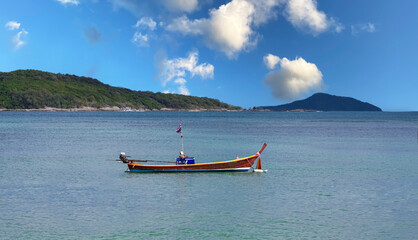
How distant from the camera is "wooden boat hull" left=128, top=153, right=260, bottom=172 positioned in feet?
148

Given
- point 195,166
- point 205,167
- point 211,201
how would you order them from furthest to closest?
1. point 205,167
2. point 195,166
3. point 211,201

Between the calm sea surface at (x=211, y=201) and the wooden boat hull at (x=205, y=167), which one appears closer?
the calm sea surface at (x=211, y=201)

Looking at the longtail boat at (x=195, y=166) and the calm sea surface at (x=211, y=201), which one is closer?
the calm sea surface at (x=211, y=201)

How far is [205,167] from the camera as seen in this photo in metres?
45.3

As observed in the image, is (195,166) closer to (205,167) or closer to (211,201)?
(205,167)

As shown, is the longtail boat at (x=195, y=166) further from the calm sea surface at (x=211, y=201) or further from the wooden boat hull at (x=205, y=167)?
the calm sea surface at (x=211, y=201)

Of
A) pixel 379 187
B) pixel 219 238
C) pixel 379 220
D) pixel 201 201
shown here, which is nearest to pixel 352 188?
pixel 379 187

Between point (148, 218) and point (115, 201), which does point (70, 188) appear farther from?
point (148, 218)

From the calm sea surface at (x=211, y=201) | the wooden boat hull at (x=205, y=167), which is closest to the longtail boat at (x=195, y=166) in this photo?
the wooden boat hull at (x=205, y=167)

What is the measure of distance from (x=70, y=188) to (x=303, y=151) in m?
40.8

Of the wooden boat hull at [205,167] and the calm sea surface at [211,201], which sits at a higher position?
the wooden boat hull at [205,167]

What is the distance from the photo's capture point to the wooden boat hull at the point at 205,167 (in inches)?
1770

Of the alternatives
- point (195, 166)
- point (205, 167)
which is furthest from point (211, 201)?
point (205, 167)

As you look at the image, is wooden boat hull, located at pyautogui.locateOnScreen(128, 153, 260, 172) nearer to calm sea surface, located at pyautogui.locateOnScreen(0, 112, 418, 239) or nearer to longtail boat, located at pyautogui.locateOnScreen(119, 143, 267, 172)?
longtail boat, located at pyautogui.locateOnScreen(119, 143, 267, 172)
